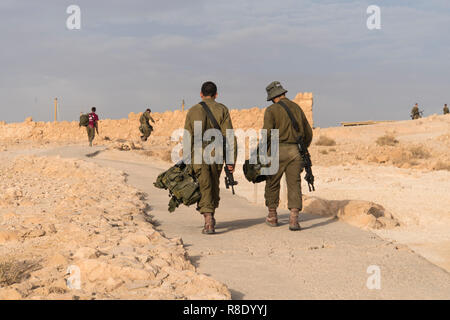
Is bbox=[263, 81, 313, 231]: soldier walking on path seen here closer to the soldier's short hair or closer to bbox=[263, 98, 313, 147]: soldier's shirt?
bbox=[263, 98, 313, 147]: soldier's shirt

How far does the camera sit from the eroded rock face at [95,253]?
399cm

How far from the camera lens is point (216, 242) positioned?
20.9ft

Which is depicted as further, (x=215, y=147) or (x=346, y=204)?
(x=346, y=204)

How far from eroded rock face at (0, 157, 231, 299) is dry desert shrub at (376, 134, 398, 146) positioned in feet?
71.8

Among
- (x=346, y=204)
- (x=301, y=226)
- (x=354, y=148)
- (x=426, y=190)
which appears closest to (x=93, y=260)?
(x=301, y=226)

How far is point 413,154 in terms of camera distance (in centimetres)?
2583

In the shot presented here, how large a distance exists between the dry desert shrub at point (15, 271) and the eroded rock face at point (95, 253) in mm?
17

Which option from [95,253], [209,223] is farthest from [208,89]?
[95,253]

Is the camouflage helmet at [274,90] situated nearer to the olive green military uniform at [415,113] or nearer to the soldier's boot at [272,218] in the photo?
the soldier's boot at [272,218]

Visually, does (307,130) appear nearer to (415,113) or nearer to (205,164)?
(205,164)

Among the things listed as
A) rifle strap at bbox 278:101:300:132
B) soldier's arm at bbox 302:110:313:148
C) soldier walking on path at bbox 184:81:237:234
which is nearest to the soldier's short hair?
soldier walking on path at bbox 184:81:237:234

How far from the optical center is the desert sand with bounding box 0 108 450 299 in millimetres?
4254
